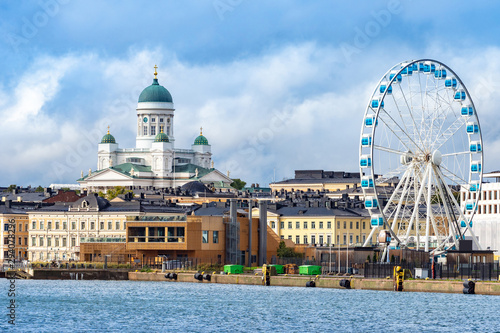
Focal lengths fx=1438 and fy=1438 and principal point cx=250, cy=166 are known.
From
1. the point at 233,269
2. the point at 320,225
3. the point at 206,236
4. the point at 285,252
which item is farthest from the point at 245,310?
the point at 320,225

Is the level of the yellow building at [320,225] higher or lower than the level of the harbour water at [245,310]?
higher

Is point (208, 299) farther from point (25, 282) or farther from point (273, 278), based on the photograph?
point (25, 282)

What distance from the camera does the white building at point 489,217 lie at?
166 metres

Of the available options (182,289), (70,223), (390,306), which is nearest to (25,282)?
(182,289)

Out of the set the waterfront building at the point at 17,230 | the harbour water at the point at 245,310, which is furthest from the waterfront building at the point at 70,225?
the harbour water at the point at 245,310

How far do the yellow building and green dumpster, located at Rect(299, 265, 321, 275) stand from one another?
48.9 metres

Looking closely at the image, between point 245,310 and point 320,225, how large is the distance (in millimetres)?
80180

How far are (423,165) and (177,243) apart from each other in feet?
90.5

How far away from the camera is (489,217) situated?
169 metres

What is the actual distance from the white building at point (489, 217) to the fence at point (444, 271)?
5718 cm

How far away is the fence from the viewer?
104 m

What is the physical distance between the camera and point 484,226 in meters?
168

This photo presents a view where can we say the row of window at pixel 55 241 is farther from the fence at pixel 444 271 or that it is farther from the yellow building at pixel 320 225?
the fence at pixel 444 271

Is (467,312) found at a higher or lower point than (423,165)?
lower
